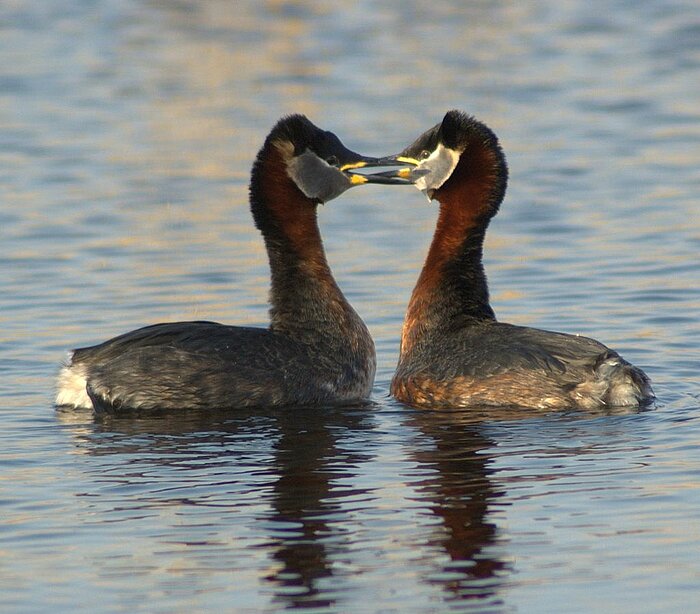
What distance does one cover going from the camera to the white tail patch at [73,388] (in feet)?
34.5

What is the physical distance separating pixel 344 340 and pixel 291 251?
0.74m

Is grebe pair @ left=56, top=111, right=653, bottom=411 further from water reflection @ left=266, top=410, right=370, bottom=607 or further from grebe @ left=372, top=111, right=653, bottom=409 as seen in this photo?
water reflection @ left=266, top=410, right=370, bottom=607

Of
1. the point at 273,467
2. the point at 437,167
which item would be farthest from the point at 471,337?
the point at 273,467

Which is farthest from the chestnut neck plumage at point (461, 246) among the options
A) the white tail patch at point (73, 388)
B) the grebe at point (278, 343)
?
the white tail patch at point (73, 388)

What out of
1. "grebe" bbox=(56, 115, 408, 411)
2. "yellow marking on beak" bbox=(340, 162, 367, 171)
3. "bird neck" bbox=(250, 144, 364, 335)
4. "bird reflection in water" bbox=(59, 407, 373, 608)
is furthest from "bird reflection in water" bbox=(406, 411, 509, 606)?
"yellow marking on beak" bbox=(340, 162, 367, 171)

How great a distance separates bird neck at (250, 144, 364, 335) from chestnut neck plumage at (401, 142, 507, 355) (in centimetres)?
46

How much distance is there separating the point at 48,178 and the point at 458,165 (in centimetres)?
775

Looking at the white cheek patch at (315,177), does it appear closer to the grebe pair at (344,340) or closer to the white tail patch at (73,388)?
the grebe pair at (344,340)

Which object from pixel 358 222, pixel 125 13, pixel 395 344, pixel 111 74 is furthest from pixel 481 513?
pixel 125 13

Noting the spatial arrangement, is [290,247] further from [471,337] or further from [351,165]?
[471,337]

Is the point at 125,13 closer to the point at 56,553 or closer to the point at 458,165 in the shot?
the point at 458,165

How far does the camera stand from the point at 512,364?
10141 mm

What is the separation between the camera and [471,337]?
420 inches

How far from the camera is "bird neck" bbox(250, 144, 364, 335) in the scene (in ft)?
36.7
